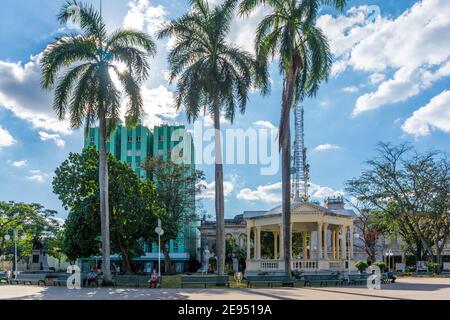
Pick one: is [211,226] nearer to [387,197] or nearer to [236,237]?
[236,237]

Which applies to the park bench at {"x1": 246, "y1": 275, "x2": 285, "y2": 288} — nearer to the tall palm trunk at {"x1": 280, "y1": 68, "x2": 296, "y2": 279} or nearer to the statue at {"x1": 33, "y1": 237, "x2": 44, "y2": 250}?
the tall palm trunk at {"x1": 280, "y1": 68, "x2": 296, "y2": 279}

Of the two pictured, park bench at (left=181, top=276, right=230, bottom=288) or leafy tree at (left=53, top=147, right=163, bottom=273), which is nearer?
park bench at (left=181, top=276, right=230, bottom=288)

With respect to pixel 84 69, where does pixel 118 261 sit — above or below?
below

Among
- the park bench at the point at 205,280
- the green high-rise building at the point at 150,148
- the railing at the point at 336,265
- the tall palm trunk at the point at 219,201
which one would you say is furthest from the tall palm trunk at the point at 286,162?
the green high-rise building at the point at 150,148

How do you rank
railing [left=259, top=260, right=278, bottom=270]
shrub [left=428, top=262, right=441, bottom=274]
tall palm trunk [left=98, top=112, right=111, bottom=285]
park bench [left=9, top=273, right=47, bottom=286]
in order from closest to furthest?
1. tall palm trunk [left=98, top=112, right=111, bottom=285]
2. park bench [left=9, top=273, right=47, bottom=286]
3. railing [left=259, top=260, right=278, bottom=270]
4. shrub [left=428, top=262, right=441, bottom=274]

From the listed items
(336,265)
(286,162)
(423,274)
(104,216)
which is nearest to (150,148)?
(423,274)

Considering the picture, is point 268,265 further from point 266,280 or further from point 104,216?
point 104,216

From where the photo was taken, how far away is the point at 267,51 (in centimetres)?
2983

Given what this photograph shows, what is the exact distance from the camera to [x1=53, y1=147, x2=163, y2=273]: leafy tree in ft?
118

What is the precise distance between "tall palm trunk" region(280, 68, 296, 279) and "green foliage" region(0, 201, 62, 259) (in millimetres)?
31832

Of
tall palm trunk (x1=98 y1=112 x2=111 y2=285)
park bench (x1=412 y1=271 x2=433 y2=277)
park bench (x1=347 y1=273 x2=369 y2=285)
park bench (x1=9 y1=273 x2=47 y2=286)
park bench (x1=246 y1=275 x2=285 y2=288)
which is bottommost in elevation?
park bench (x1=412 y1=271 x2=433 y2=277)

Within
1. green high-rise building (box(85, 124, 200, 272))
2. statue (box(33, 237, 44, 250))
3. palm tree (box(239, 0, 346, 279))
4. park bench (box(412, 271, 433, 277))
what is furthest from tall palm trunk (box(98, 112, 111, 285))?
green high-rise building (box(85, 124, 200, 272))
